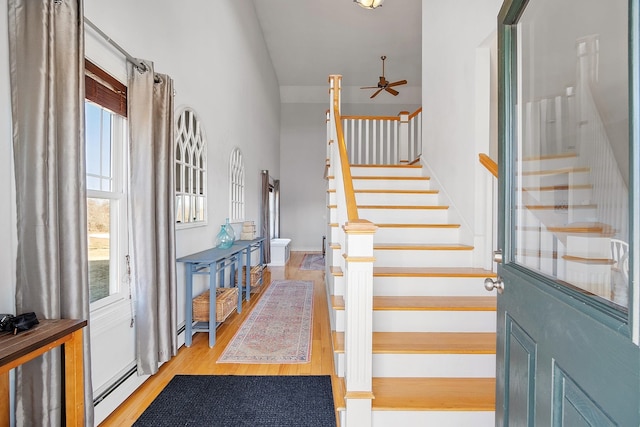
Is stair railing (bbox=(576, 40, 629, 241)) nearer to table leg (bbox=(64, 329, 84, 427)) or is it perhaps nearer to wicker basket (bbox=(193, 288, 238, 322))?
table leg (bbox=(64, 329, 84, 427))

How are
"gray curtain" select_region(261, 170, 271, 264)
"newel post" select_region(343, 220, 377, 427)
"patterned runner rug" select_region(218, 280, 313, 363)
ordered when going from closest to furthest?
"newel post" select_region(343, 220, 377, 427) < "patterned runner rug" select_region(218, 280, 313, 363) < "gray curtain" select_region(261, 170, 271, 264)

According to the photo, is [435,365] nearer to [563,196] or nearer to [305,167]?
[563,196]

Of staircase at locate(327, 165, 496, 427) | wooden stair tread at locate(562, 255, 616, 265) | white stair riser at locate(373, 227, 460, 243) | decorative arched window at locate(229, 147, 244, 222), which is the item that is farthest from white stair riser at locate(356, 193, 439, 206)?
wooden stair tread at locate(562, 255, 616, 265)

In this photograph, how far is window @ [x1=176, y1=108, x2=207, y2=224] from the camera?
10.4ft

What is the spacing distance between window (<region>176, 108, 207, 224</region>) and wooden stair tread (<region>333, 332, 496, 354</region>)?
2.01m

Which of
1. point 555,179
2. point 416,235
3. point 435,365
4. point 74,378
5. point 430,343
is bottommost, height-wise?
→ point 435,365

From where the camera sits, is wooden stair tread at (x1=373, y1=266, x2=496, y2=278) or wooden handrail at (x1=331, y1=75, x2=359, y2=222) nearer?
wooden handrail at (x1=331, y1=75, x2=359, y2=222)

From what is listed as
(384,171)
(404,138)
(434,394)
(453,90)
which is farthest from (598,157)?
(404,138)

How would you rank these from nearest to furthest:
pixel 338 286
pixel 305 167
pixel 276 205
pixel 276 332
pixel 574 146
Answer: pixel 574 146 < pixel 338 286 < pixel 276 332 < pixel 276 205 < pixel 305 167

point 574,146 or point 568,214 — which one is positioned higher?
point 574,146

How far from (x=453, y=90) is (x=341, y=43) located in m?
5.02

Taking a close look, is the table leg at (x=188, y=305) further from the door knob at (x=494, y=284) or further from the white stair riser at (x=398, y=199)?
the door knob at (x=494, y=284)

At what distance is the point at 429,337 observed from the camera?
7.06 feet

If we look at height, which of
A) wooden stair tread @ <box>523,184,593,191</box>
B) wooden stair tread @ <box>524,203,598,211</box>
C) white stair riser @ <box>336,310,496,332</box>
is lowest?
white stair riser @ <box>336,310,496,332</box>
